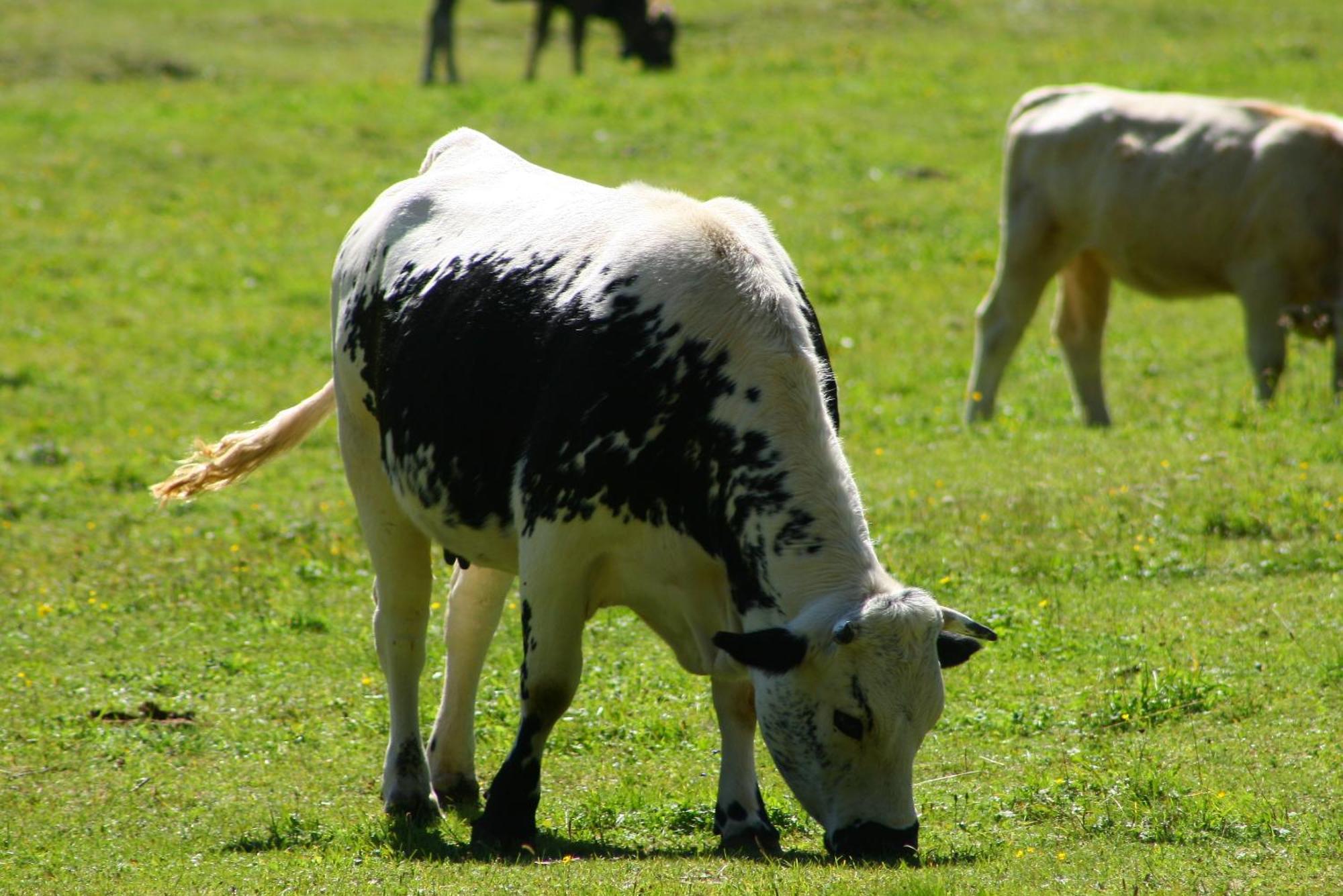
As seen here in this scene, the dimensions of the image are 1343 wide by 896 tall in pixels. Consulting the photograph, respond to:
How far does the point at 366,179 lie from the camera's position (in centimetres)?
2234

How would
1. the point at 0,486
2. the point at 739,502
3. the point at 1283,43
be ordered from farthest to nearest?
the point at 1283,43 < the point at 0,486 < the point at 739,502

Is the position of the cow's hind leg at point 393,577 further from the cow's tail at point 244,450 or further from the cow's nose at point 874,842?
the cow's nose at point 874,842

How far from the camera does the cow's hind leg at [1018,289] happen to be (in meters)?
14.4

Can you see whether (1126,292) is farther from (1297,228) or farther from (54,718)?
(54,718)

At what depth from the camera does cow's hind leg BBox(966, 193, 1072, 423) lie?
14391mm

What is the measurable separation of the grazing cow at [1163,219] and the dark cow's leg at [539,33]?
1625cm

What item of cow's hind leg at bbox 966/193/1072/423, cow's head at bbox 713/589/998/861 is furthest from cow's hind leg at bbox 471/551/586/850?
cow's hind leg at bbox 966/193/1072/423

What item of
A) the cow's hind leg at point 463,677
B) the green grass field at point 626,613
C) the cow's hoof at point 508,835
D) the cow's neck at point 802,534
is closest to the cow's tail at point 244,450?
the green grass field at point 626,613

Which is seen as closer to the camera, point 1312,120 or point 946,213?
point 1312,120

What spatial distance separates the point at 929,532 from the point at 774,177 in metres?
12.7

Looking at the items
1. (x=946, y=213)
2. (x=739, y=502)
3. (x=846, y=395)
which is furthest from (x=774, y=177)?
(x=739, y=502)

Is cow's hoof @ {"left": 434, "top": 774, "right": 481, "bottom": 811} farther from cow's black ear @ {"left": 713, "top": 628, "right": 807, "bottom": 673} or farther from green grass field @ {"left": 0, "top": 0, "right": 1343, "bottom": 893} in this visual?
cow's black ear @ {"left": 713, "top": 628, "right": 807, "bottom": 673}

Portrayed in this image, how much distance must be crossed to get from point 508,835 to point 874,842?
1561mm

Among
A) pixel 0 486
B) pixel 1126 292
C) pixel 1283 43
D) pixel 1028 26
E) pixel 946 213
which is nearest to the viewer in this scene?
pixel 0 486
